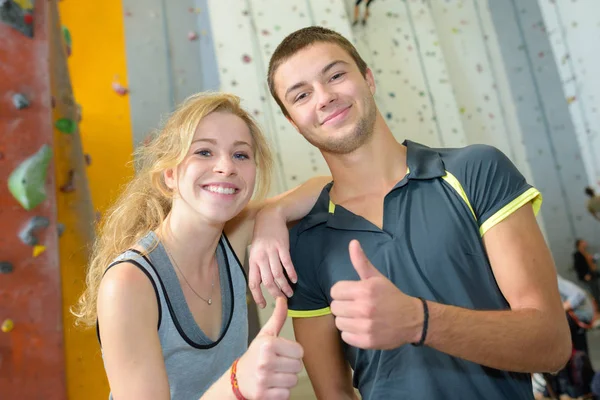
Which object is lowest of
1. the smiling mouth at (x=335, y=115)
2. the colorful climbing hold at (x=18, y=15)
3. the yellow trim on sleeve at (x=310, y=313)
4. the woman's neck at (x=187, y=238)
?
the yellow trim on sleeve at (x=310, y=313)

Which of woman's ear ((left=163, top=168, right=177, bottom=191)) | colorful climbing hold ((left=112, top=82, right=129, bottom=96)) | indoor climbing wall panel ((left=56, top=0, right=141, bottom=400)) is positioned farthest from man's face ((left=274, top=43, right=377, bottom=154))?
colorful climbing hold ((left=112, top=82, right=129, bottom=96))

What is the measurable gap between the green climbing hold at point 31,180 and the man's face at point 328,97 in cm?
83

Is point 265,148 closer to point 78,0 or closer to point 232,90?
point 232,90

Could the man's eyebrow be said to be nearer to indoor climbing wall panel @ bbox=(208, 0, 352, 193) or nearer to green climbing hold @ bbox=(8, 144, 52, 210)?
green climbing hold @ bbox=(8, 144, 52, 210)

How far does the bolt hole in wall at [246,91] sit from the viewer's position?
1.58 m

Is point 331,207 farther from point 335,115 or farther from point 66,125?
point 66,125

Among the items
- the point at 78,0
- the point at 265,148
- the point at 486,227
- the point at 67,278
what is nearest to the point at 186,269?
the point at 265,148

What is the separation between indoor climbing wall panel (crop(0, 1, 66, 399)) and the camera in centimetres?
147

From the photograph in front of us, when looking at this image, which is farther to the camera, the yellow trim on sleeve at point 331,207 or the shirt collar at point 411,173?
the yellow trim on sleeve at point 331,207

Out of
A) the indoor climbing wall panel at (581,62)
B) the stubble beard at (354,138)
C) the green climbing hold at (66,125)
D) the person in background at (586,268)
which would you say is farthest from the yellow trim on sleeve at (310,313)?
the indoor climbing wall panel at (581,62)

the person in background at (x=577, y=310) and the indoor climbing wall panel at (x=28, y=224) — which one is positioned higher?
the indoor climbing wall panel at (x=28, y=224)

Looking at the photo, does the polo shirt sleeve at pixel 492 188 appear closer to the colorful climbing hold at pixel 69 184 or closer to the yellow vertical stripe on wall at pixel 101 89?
the colorful climbing hold at pixel 69 184

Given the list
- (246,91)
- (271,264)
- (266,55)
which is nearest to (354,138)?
(271,264)

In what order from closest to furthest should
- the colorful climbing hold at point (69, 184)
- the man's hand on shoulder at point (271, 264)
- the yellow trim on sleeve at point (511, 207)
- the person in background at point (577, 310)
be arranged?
→ the yellow trim on sleeve at point (511, 207) < the man's hand on shoulder at point (271, 264) < the colorful climbing hold at point (69, 184) < the person in background at point (577, 310)
